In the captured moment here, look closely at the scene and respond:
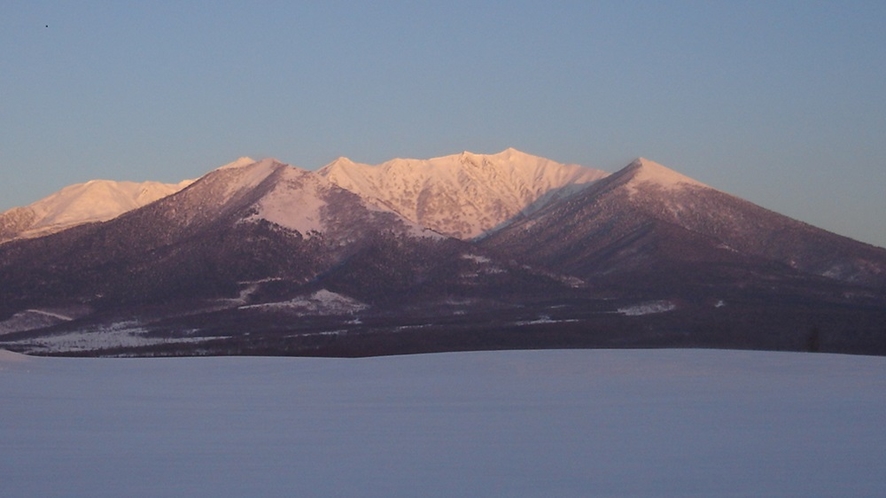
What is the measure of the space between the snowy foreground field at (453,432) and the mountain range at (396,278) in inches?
2089

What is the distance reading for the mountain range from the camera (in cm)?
10300

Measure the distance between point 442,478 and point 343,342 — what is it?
66725mm

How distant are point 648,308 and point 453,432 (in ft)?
341

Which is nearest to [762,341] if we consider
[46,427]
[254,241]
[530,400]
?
[530,400]

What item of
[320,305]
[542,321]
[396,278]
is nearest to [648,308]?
[542,321]

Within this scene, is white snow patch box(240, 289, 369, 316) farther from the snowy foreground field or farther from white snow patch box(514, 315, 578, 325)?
the snowy foreground field

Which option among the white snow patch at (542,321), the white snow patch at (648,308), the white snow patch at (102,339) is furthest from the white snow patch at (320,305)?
the white snow patch at (648,308)

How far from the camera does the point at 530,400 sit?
83.0ft

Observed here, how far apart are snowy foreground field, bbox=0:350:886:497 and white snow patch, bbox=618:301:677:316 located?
8525cm

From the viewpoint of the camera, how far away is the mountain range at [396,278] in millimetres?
103000

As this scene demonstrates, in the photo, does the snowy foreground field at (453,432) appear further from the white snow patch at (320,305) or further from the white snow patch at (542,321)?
the white snow patch at (320,305)

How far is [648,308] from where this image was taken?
121750 millimetres

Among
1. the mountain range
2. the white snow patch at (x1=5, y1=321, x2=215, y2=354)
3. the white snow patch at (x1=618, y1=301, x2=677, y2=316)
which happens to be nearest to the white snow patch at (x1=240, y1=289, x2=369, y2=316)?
the mountain range

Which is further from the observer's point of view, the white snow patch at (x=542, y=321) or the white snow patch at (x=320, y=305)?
the white snow patch at (x=320, y=305)
